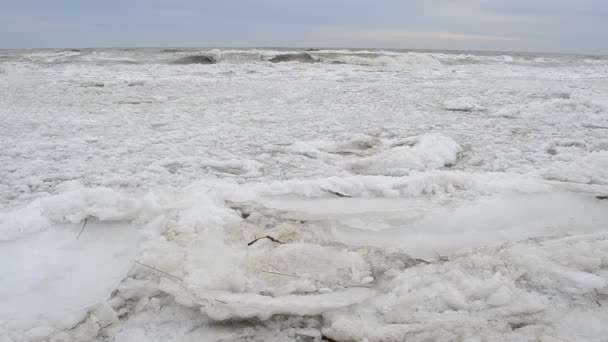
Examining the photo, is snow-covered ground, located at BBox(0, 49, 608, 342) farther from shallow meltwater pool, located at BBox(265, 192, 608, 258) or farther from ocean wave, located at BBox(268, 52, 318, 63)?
ocean wave, located at BBox(268, 52, 318, 63)

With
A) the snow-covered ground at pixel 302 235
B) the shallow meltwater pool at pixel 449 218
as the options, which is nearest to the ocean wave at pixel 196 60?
the snow-covered ground at pixel 302 235

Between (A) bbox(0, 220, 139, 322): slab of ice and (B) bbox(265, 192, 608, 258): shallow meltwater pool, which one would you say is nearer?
(A) bbox(0, 220, 139, 322): slab of ice

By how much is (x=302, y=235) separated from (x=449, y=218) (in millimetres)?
658

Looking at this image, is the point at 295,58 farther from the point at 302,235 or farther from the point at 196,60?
the point at 302,235

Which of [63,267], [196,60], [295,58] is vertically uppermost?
[295,58]

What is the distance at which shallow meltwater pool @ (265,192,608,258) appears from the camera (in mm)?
1646

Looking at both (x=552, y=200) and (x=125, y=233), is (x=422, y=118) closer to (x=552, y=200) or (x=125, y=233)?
(x=552, y=200)

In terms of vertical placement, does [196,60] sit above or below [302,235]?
above

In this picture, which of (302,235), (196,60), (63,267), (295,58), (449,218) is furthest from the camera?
(295,58)

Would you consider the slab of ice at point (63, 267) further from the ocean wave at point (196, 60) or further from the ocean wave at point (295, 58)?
the ocean wave at point (295, 58)

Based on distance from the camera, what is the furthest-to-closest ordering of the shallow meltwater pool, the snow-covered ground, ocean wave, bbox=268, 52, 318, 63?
ocean wave, bbox=268, 52, 318, 63
the shallow meltwater pool
the snow-covered ground

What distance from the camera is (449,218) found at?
1.81 meters

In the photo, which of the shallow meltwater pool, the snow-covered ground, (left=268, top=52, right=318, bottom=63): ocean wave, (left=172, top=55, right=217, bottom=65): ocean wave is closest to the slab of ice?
the snow-covered ground

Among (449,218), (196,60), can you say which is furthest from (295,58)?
(449,218)
